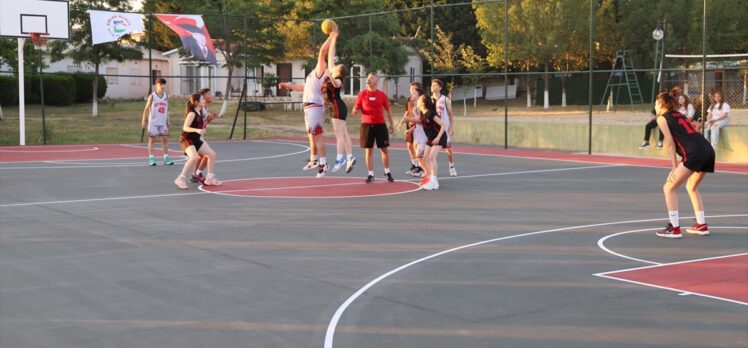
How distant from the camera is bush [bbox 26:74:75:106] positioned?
5094cm

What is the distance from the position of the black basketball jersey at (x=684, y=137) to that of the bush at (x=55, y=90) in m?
45.8

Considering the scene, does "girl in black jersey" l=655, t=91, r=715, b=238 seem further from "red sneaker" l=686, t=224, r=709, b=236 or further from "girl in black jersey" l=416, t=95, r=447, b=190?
"girl in black jersey" l=416, t=95, r=447, b=190

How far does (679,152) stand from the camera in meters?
10.9

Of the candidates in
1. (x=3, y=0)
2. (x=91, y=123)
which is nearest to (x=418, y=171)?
(x=3, y=0)

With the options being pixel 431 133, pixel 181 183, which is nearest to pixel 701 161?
pixel 431 133

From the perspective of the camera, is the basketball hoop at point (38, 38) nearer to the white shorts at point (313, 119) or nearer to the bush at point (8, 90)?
the white shorts at point (313, 119)

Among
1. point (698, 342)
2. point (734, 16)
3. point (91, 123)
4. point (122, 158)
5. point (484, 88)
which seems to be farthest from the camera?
point (484, 88)

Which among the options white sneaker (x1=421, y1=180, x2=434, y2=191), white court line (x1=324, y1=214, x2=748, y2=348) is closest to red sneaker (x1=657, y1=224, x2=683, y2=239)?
white court line (x1=324, y1=214, x2=748, y2=348)

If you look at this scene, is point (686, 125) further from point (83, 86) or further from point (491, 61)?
point (83, 86)

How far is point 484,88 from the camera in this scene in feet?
198

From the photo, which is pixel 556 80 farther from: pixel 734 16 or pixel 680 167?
pixel 680 167

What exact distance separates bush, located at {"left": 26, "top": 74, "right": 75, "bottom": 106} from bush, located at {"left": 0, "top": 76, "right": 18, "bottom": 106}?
1.08m

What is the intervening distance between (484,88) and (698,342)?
54744mm

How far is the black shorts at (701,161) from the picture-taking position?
34.8 feet
